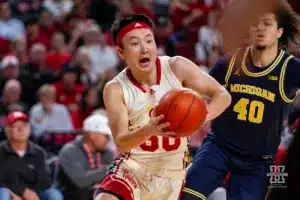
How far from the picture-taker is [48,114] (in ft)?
32.8

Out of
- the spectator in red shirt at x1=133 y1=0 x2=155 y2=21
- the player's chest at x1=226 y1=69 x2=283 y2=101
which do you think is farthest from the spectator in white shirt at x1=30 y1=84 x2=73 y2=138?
the player's chest at x1=226 y1=69 x2=283 y2=101

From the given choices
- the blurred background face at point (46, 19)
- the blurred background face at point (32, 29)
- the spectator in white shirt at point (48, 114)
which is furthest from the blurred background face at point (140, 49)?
the blurred background face at point (46, 19)

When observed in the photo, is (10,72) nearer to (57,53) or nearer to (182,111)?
(57,53)

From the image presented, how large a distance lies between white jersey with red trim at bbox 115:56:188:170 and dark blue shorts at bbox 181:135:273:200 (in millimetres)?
318

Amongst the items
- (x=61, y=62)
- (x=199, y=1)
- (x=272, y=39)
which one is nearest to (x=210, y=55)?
(x=199, y=1)

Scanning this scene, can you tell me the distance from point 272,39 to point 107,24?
27.5 feet

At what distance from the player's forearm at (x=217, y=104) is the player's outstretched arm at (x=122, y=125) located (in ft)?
1.80

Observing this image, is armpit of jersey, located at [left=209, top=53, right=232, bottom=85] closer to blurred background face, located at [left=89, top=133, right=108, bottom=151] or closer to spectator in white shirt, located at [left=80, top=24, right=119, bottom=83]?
blurred background face, located at [left=89, top=133, right=108, bottom=151]

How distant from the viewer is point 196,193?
514 centimetres

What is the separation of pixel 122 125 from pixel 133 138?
0.90ft

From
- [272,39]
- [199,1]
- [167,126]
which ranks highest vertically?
[199,1]

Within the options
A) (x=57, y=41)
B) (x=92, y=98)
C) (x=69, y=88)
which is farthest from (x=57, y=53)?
(x=92, y=98)

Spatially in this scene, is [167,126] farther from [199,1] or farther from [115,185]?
[199,1]

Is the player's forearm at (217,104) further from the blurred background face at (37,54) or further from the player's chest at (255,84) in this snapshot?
the blurred background face at (37,54)
